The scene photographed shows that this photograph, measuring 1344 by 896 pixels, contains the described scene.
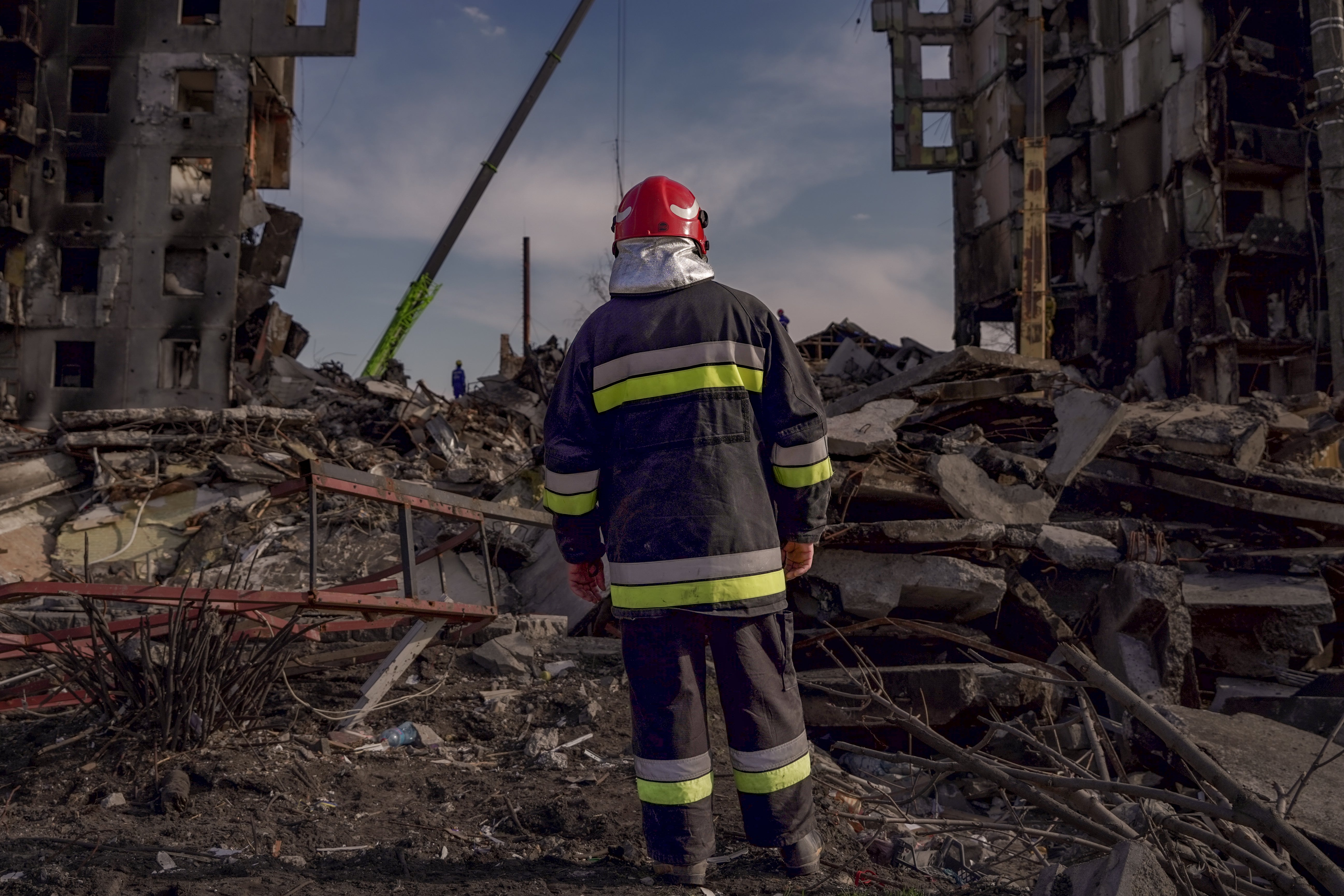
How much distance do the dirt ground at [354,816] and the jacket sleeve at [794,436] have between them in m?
1.06

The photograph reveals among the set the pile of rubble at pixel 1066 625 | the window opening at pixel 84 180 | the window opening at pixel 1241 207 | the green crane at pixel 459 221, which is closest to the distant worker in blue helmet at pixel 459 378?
the green crane at pixel 459 221

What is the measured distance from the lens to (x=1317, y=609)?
16.9 ft

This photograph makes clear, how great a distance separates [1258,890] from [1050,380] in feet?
20.1

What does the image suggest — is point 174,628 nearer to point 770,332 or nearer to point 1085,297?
point 770,332

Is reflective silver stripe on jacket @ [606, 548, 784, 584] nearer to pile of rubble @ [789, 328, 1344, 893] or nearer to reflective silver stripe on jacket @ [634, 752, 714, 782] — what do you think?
pile of rubble @ [789, 328, 1344, 893]

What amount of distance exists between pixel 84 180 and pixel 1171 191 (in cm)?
2424

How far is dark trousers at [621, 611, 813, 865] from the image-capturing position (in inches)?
94.4

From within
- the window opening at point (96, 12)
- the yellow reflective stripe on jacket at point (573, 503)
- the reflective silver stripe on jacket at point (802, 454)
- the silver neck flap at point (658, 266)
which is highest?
the window opening at point (96, 12)

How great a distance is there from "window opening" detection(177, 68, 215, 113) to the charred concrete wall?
0.30 ft

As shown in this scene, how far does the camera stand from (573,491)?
2637mm

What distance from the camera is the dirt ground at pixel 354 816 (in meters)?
2.35

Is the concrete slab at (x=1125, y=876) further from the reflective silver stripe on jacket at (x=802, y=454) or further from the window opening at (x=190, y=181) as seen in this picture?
the window opening at (x=190, y=181)

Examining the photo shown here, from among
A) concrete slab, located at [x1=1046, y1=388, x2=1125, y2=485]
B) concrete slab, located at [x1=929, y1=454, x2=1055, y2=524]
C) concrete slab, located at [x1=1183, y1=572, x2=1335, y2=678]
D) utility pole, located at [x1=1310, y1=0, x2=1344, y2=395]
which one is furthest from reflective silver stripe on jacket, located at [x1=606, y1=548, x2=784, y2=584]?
utility pole, located at [x1=1310, y1=0, x2=1344, y2=395]

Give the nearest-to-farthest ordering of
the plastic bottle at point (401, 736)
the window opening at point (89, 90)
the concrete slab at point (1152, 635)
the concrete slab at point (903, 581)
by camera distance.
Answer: the plastic bottle at point (401, 736) < the concrete slab at point (903, 581) < the concrete slab at point (1152, 635) < the window opening at point (89, 90)
